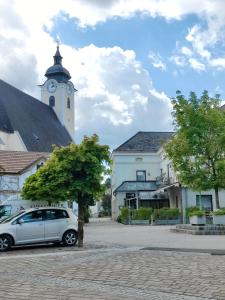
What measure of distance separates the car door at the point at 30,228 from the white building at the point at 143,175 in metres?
27.4

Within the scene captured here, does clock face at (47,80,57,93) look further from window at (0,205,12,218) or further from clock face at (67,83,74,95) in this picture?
window at (0,205,12,218)

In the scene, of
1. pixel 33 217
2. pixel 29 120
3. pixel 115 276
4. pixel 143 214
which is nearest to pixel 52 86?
pixel 29 120

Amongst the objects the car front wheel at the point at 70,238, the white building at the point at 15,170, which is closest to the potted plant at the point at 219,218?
the car front wheel at the point at 70,238

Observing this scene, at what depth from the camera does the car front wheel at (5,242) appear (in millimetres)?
18791

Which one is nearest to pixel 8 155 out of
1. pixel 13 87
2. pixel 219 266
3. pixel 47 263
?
pixel 47 263

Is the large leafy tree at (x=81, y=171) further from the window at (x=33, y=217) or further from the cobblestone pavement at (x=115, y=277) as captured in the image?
the cobblestone pavement at (x=115, y=277)

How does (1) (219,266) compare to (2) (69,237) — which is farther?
(2) (69,237)

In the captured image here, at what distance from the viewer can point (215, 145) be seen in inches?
1133

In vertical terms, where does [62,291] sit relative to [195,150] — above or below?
below

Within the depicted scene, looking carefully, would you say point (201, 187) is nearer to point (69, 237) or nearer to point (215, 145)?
point (215, 145)

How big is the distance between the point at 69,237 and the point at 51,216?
1170 millimetres

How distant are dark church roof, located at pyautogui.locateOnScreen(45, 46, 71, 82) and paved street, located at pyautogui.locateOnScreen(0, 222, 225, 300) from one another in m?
76.4

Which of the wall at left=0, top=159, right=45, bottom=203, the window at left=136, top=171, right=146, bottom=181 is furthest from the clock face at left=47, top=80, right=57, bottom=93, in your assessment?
the wall at left=0, top=159, right=45, bottom=203

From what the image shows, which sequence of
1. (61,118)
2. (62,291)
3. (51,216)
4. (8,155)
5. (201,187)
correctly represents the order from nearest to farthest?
(62,291), (51,216), (201,187), (8,155), (61,118)
